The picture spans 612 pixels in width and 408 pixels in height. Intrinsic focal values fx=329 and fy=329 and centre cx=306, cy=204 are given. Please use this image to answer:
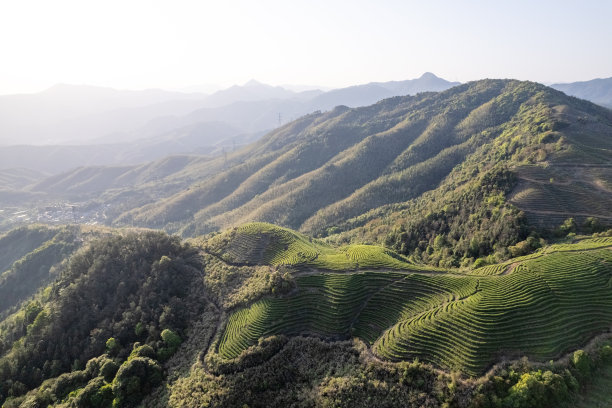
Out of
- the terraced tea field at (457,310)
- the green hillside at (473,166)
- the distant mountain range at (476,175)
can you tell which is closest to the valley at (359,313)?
the terraced tea field at (457,310)

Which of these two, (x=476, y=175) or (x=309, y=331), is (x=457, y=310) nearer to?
(x=309, y=331)

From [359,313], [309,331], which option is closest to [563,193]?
[359,313]

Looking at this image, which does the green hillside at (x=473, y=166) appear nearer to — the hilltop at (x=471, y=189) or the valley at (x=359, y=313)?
the hilltop at (x=471, y=189)

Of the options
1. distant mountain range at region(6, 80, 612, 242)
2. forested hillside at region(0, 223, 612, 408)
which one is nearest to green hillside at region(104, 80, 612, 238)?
distant mountain range at region(6, 80, 612, 242)

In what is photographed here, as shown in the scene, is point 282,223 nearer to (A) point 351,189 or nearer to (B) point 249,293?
(A) point 351,189

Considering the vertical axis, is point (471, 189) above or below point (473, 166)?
above

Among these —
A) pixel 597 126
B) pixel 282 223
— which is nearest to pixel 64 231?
pixel 282 223

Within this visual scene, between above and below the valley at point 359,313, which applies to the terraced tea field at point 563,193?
above

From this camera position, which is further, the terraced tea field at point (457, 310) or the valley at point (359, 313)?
the terraced tea field at point (457, 310)
